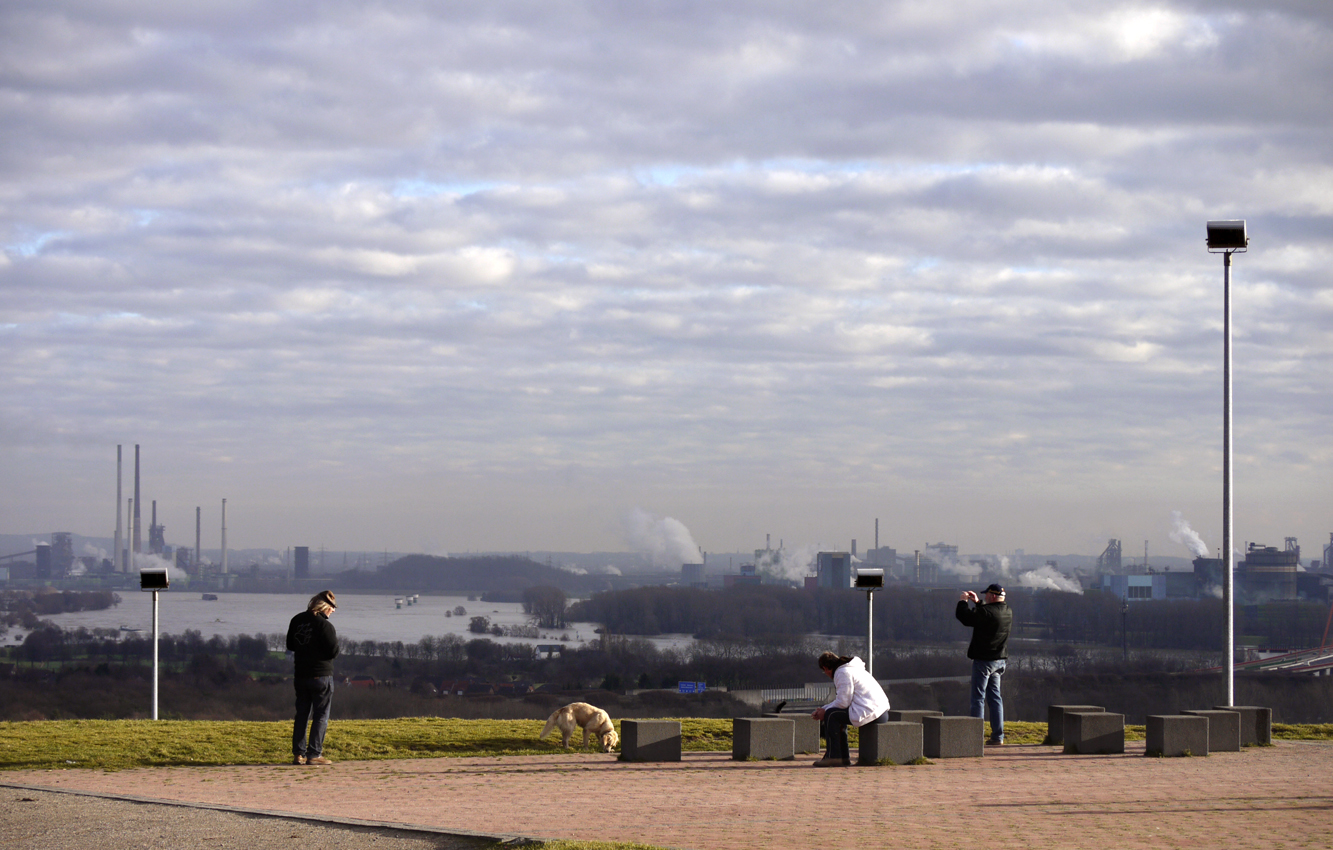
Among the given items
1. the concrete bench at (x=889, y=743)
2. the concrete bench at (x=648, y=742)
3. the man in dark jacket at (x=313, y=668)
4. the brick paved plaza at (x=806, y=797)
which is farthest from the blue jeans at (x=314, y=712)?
the concrete bench at (x=889, y=743)

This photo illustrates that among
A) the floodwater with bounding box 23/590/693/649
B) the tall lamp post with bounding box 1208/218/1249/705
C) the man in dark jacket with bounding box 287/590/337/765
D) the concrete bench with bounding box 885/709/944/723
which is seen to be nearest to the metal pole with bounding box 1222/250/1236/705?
the tall lamp post with bounding box 1208/218/1249/705

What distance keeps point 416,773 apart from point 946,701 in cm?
6810

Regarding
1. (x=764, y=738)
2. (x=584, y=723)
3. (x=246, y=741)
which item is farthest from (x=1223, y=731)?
(x=246, y=741)

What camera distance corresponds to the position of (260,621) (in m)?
172

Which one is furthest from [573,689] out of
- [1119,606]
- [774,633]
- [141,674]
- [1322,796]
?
[1322,796]

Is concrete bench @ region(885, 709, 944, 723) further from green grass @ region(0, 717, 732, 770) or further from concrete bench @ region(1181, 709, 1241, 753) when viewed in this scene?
concrete bench @ region(1181, 709, 1241, 753)

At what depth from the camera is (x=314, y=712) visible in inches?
508

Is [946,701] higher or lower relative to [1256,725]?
lower

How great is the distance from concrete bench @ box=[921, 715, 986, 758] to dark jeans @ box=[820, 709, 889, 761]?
1.06 meters

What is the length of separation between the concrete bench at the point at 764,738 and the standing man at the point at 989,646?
2306mm

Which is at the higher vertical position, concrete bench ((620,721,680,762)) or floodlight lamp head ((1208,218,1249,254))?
floodlight lamp head ((1208,218,1249,254))

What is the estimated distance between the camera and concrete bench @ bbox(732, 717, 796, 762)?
43.0 feet

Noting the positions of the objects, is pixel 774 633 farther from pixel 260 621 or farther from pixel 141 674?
pixel 141 674

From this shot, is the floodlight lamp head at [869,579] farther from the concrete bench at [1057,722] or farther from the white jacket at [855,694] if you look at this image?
the white jacket at [855,694]
